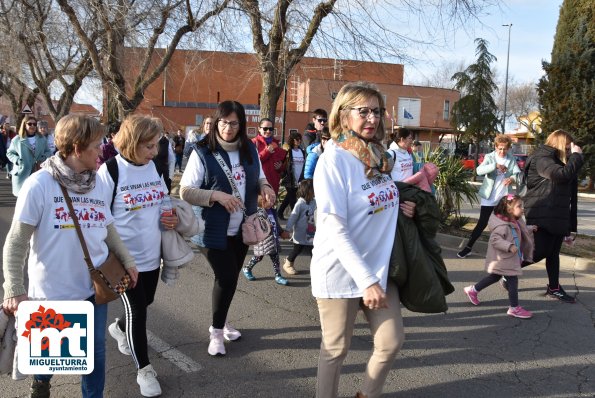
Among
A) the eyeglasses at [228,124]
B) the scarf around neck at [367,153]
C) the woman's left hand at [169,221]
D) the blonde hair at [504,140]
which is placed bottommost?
the woman's left hand at [169,221]

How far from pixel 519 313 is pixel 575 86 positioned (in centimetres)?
1479

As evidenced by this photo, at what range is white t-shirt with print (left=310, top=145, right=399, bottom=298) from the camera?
254 centimetres

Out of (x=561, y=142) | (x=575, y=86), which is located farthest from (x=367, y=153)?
(x=575, y=86)

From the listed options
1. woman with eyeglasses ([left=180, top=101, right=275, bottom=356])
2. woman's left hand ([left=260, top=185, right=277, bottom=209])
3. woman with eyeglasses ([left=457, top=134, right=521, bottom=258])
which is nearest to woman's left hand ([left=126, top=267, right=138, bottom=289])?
woman with eyeglasses ([left=180, top=101, right=275, bottom=356])

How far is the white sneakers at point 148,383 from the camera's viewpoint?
3262 millimetres

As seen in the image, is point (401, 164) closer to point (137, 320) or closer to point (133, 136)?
point (133, 136)

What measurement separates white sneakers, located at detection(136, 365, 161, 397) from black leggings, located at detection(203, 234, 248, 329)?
0.70 meters

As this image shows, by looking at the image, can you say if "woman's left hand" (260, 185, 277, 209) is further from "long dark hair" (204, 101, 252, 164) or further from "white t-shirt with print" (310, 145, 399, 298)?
"white t-shirt with print" (310, 145, 399, 298)

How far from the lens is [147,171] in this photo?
11.1 ft

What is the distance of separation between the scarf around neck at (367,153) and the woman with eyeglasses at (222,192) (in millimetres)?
1182

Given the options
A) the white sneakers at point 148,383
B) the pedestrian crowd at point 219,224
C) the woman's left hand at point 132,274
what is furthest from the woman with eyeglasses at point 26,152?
the woman's left hand at point 132,274

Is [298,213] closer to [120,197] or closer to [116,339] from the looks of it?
[116,339]

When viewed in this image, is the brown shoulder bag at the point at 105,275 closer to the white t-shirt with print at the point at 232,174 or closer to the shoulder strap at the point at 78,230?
the shoulder strap at the point at 78,230

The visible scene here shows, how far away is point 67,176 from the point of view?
99.6 inches
